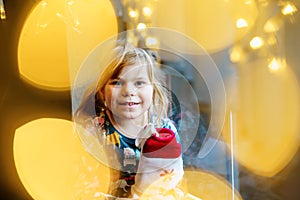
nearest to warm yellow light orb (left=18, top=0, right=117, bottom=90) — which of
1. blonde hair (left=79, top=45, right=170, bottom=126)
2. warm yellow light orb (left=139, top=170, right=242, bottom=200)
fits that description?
blonde hair (left=79, top=45, right=170, bottom=126)

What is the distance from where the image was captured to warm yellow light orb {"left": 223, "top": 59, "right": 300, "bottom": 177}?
0.40 metres

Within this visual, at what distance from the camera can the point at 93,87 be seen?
354 mm

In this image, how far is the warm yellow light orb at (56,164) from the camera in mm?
358

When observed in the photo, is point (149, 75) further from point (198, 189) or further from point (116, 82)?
point (198, 189)

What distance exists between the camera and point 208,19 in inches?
15.2

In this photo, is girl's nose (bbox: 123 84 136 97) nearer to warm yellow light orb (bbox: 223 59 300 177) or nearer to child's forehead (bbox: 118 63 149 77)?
child's forehead (bbox: 118 63 149 77)

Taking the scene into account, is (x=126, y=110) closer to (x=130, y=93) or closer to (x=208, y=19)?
(x=130, y=93)

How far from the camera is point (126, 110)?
36cm

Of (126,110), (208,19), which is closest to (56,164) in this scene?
(126,110)

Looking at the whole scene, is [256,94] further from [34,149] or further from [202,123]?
[34,149]

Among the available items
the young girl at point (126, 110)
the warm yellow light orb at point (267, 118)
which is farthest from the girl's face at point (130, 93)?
the warm yellow light orb at point (267, 118)

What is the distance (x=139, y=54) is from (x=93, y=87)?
6 cm

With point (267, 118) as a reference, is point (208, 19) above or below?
above

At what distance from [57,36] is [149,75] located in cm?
11
